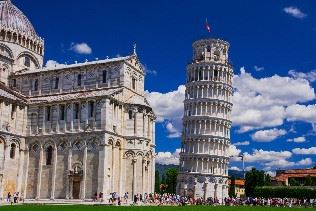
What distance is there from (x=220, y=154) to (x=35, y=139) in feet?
121

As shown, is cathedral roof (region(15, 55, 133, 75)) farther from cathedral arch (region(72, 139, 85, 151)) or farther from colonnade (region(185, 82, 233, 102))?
colonnade (region(185, 82, 233, 102))

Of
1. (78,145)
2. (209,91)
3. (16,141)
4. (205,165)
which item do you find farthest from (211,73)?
(16,141)

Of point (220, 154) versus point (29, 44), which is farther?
point (220, 154)

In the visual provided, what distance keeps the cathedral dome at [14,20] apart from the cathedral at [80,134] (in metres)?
5.37

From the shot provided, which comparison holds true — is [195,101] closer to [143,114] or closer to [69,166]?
[143,114]

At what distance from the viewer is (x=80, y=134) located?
173 feet

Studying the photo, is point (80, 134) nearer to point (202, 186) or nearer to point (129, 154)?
point (129, 154)

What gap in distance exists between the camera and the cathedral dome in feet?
209

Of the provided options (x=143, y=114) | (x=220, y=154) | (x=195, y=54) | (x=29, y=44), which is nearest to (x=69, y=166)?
(x=143, y=114)

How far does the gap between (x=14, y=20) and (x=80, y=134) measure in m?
21.9

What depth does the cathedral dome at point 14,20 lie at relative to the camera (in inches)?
2511

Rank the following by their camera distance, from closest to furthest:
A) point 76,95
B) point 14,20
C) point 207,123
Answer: point 76,95, point 14,20, point 207,123

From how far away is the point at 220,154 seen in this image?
8231 cm

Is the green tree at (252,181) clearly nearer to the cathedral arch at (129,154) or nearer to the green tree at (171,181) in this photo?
the green tree at (171,181)
